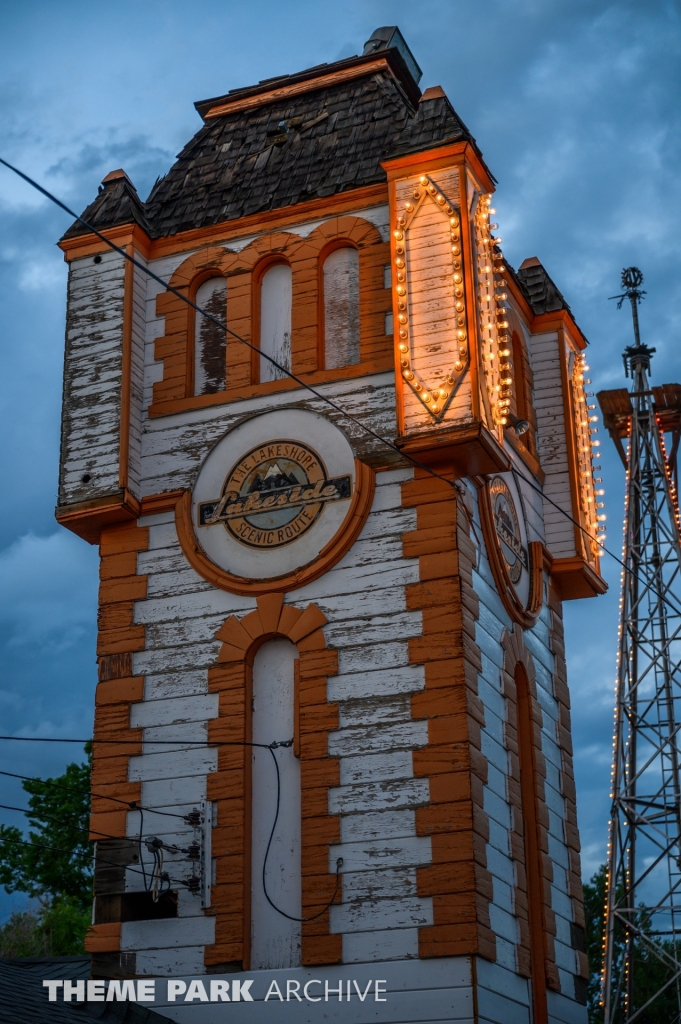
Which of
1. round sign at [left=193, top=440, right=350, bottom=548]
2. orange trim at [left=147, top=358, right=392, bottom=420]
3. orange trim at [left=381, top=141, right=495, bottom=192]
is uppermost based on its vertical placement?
orange trim at [left=381, top=141, right=495, bottom=192]

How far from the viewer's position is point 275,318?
878 inches

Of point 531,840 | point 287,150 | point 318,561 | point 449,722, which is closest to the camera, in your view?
point 449,722

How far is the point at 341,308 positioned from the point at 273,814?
275 inches

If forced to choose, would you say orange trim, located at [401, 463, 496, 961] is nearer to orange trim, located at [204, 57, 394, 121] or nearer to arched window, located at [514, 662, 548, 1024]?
arched window, located at [514, 662, 548, 1024]

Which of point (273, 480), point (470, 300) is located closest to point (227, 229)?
point (273, 480)

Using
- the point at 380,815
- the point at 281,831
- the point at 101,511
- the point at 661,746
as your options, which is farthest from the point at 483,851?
the point at 661,746

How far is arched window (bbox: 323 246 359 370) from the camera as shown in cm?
2153

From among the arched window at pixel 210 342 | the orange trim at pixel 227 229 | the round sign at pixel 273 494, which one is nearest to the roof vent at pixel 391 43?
the orange trim at pixel 227 229

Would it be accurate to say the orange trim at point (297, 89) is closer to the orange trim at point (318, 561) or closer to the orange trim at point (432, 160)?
the orange trim at point (432, 160)

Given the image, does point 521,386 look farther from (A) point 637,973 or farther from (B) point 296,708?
(A) point 637,973

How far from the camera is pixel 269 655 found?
20.2m

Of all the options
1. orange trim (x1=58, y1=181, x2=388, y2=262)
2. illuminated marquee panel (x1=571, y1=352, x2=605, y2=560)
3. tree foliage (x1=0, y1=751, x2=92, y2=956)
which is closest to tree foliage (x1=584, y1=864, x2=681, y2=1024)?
tree foliage (x1=0, y1=751, x2=92, y2=956)

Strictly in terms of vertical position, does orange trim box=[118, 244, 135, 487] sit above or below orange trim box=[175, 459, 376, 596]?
above

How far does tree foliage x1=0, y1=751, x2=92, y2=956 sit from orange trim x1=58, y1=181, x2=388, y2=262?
18.5m
